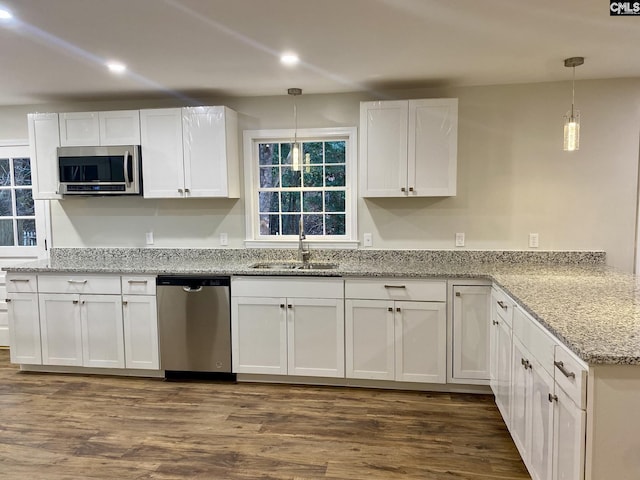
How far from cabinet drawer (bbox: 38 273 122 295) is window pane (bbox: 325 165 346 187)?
1937 millimetres

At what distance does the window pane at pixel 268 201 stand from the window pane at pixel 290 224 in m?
0.12

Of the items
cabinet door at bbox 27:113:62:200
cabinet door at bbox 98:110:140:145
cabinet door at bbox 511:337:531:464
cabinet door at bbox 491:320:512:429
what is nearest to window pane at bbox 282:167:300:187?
cabinet door at bbox 98:110:140:145

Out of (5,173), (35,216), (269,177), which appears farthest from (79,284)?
(269,177)

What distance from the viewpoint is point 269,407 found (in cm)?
317

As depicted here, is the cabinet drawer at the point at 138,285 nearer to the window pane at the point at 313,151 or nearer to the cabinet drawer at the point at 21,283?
the cabinet drawer at the point at 21,283

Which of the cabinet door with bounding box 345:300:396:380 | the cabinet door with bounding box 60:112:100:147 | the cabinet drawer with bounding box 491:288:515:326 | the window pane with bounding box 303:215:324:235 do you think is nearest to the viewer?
the cabinet drawer with bounding box 491:288:515:326

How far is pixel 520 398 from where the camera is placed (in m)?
2.37

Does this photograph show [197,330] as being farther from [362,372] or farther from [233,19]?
[233,19]

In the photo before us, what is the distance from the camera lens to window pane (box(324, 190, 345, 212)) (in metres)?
4.05

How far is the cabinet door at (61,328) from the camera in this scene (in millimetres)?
3738

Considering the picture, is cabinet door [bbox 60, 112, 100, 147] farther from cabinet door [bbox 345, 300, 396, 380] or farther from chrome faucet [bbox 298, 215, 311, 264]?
cabinet door [bbox 345, 300, 396, 380]

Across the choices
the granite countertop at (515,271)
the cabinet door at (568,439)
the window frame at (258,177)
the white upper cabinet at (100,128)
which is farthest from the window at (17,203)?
the cabinet door at (568,439)

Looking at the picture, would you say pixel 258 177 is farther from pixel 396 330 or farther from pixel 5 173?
pixel 5 173

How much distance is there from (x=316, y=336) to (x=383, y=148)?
1.55 meters
